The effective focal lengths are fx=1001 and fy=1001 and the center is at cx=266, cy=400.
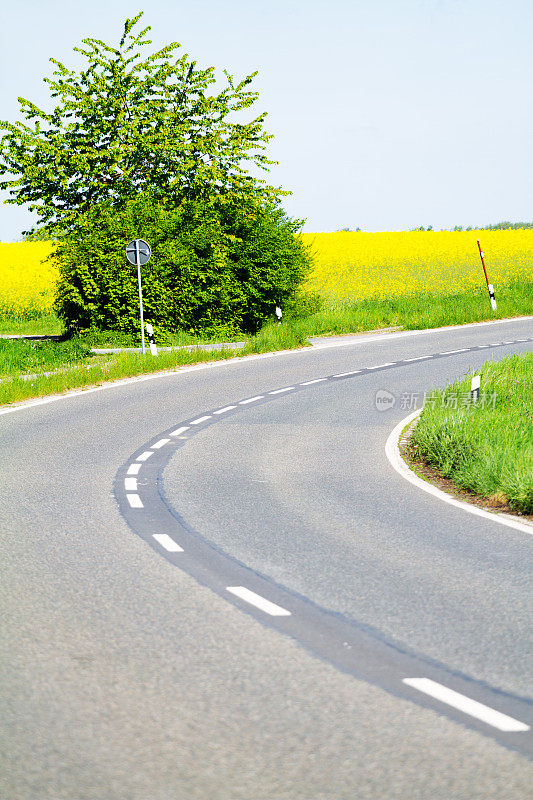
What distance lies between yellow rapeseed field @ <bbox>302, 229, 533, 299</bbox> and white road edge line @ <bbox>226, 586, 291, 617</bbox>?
35.1 m

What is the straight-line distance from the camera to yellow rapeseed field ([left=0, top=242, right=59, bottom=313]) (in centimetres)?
4829

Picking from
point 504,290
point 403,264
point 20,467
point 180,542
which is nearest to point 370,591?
point 180,542

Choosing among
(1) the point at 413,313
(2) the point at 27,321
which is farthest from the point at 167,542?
(2) the point at 27,321

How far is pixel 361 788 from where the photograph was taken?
4.02 m

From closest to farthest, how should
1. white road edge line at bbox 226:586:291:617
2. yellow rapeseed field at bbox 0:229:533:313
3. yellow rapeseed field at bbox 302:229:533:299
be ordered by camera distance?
white road edge line at bbox 226:586:291:617, yellow rapeseed field at bbox 0:229:533:313, yellow rapeseed field at bbox 302:229:533:299

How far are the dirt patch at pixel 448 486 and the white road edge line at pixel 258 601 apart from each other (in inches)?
138

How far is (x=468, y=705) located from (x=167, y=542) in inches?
158

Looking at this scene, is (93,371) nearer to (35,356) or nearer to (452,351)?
(35,356)

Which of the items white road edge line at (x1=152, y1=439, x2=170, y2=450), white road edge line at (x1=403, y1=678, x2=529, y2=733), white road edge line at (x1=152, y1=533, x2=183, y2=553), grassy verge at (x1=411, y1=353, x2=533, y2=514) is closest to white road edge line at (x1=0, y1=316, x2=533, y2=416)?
white road edge line at (x1=152, y1=439, x2=170, y2=450)

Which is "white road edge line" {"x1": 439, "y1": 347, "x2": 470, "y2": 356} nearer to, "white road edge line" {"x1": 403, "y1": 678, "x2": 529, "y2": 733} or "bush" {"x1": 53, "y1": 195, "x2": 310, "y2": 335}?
"bush" {"x1": 53, "y1": 195, "x2": 310, "y2": 335}

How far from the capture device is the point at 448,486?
11.3 metres

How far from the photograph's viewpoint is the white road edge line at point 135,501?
9969mm

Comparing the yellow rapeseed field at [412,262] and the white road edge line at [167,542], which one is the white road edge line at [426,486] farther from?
the yellow rapeseed field at [412,262]

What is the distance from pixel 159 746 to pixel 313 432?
34.4ft
